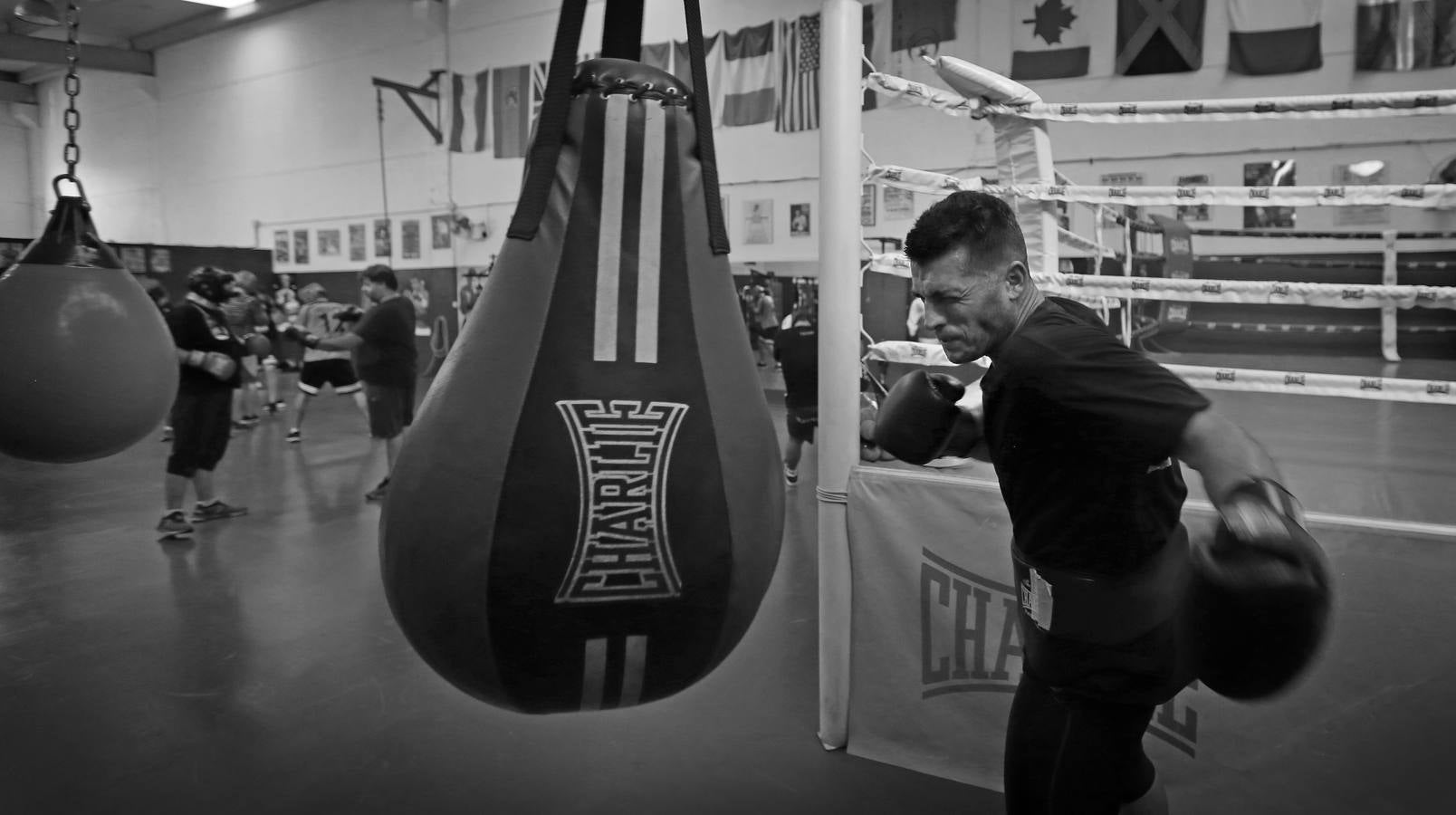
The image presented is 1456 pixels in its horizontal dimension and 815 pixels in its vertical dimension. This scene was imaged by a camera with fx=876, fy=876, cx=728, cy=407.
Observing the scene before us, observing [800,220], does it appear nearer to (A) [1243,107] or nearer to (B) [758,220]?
(B) [758,220]

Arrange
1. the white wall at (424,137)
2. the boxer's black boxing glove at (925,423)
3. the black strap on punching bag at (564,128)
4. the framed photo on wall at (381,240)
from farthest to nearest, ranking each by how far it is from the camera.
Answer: the framed photo on wall at (381,240)
the white wall at (424,137)
the boxer's black boxing glove at (925,423)
the black strap on punching bag at (564,128)

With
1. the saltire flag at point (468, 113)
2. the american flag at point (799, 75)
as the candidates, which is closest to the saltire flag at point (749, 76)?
the american flag at point (799, 75)

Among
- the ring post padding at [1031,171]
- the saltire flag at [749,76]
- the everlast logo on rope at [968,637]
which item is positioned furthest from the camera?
the saltire flag at [749,76]

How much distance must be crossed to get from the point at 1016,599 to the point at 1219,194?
1206 millimetres

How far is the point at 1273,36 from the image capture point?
7.48 m

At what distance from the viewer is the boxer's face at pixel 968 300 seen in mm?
1206

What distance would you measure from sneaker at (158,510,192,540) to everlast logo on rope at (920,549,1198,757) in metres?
3.73

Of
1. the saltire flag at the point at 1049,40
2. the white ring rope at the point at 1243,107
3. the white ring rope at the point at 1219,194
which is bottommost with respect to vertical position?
the white ring rope at the point at 1219,194

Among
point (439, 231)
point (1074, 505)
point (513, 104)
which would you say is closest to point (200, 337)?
point (1074, 505)

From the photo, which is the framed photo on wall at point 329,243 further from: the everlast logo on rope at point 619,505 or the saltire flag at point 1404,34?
the everlast logo on rope at point 619,505

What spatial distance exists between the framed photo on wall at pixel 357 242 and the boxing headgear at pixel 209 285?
30.6 feet

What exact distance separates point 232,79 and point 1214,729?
16.6m

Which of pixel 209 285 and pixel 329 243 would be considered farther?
pixel 329 243

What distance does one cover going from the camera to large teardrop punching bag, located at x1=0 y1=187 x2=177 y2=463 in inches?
85.4
